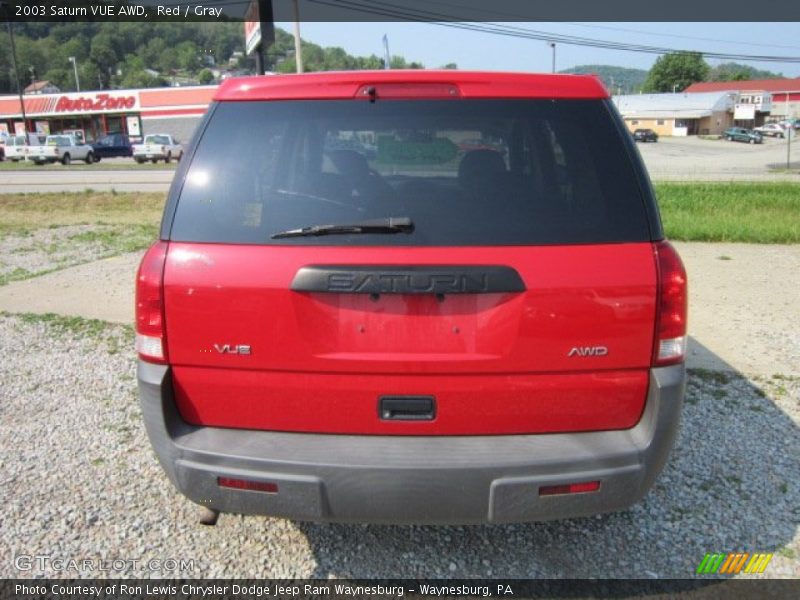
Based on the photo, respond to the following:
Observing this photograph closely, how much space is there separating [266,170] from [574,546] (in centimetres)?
211

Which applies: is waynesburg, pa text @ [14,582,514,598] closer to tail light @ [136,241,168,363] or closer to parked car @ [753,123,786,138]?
tail light @ [136,241,168,363]

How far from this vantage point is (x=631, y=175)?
91.6 inches

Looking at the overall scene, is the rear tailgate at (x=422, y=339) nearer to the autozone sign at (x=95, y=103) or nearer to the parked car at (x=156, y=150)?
the parked car at (x=156, y=150)

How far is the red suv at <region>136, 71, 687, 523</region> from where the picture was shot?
2.22 m

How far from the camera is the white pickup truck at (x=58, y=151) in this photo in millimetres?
38969

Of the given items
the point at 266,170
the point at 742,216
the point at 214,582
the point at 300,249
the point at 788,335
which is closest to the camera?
the point at 300,249

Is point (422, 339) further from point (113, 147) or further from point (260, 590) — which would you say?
point (113, 147)

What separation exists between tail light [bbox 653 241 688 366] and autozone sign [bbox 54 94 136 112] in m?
60.1

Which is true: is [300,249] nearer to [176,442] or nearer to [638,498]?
[176,442]

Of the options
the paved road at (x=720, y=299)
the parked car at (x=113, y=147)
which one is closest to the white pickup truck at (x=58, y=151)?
the parked car at (x=113, y=147)

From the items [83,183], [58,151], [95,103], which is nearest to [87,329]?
[83,183]

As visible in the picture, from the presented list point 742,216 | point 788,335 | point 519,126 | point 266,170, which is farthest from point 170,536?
point 742,216

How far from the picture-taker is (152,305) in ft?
7.69

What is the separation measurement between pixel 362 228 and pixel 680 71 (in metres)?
149
